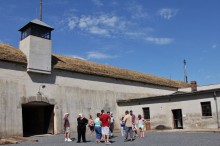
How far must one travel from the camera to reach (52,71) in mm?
25062

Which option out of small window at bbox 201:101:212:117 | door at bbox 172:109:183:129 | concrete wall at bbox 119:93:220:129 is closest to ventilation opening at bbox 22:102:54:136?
concrete wall at bbox 119:93:220:129

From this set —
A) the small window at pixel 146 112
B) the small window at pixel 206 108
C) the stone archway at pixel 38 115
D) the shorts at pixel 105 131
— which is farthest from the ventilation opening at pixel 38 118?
the small window at pixel 206 108

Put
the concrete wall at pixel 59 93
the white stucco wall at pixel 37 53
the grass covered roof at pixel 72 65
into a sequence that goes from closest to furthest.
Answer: the concrete wall at pixel 59 93 → the grass covered roof at pixel 72 65 → the white stucco wall at pixel 37 53

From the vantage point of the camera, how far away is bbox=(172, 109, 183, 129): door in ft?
92.3

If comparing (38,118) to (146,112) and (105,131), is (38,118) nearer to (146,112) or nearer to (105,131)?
(146,112)

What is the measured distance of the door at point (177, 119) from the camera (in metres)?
28.1

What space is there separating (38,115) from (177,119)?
12.8 meters

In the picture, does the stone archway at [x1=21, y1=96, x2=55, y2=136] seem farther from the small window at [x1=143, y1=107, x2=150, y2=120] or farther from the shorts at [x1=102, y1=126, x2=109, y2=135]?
the small window at [x1=143, y1=107, x2=150, y2=120]

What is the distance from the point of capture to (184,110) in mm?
26609

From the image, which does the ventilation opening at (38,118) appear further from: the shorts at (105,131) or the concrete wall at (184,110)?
the shorts at (105,131)

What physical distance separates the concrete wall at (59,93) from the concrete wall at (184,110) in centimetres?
284

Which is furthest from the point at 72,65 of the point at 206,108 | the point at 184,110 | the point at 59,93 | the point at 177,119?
the point at 206,108

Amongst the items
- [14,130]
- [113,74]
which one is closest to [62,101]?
[14,130]

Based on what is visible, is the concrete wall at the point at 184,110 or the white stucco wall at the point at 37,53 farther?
the concrete wall at the point at 184,110
